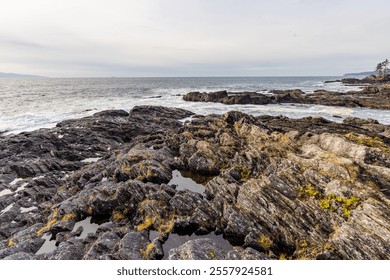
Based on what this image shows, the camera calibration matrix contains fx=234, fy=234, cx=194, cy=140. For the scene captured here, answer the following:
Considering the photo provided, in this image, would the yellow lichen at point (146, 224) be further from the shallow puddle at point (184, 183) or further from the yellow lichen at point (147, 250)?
the shallow puddle at point (184, 183)

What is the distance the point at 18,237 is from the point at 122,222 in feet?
27.4

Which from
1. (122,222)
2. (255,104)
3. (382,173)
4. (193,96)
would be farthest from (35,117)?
(382,173)

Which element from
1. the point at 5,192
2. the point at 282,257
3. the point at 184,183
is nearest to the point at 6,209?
the point at 5,192

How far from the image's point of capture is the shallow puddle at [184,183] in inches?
912

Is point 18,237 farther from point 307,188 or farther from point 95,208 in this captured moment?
point 307,188

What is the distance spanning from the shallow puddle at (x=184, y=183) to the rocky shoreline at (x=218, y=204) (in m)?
0.55

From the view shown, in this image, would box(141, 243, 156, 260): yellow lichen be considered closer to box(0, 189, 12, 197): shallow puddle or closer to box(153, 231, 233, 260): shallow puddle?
box(153, 231, 233, 260): shallow puddle

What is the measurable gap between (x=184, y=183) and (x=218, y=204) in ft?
19.4

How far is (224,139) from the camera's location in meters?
30.9

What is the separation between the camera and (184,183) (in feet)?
79.0

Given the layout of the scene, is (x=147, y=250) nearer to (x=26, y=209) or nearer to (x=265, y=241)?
(x=265, y=241)

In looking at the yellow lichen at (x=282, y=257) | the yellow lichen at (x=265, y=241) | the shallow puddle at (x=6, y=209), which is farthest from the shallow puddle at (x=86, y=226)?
the yellow lichen at (x=282, y=257)

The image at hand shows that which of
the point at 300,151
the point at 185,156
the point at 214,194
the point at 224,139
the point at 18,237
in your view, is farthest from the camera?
the point at 224,139

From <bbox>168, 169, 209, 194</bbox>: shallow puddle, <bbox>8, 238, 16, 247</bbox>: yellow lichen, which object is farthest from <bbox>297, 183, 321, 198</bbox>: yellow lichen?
<bbox>8, 238, 16, 247</bbox>: yellow lichen
